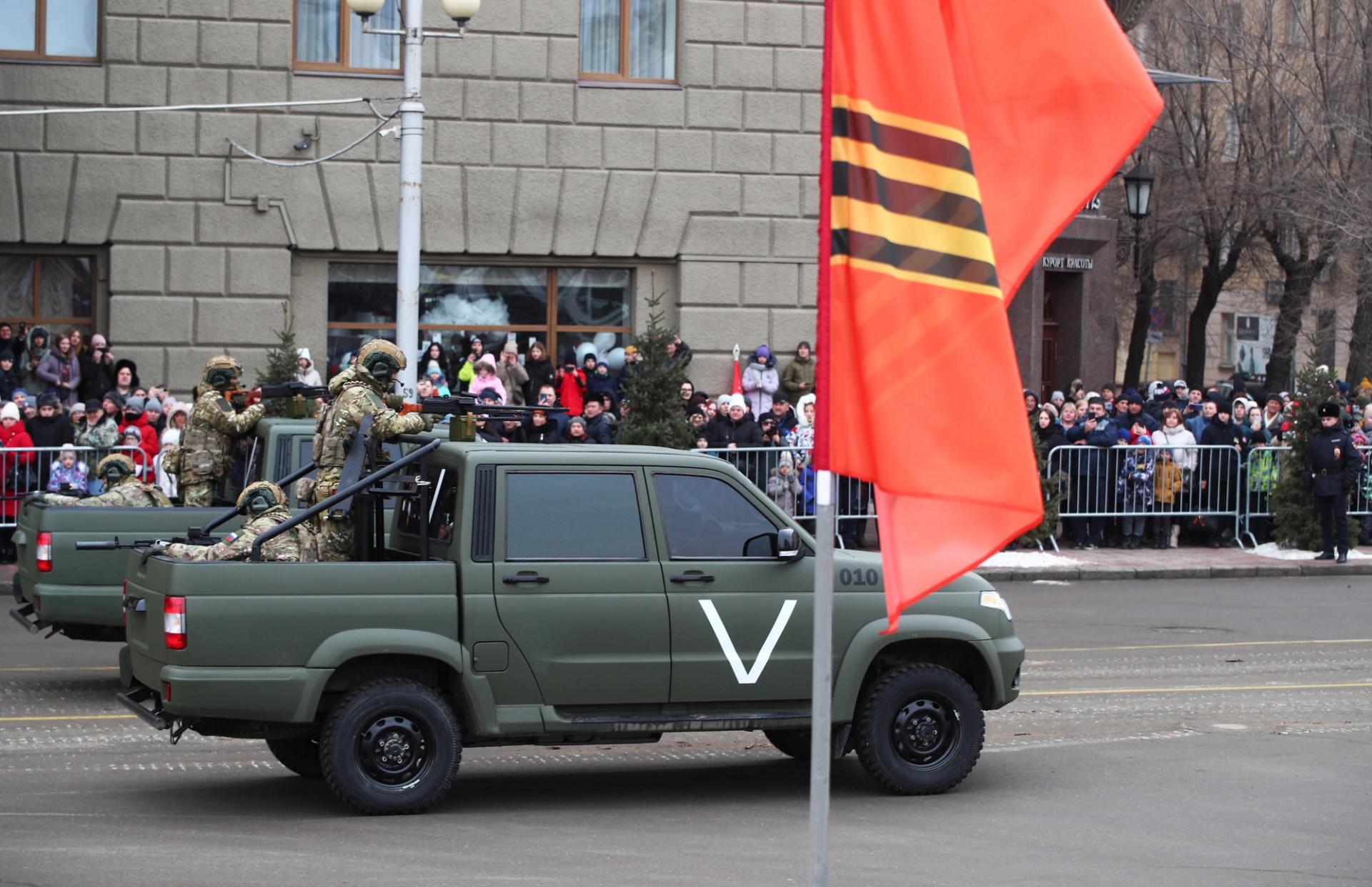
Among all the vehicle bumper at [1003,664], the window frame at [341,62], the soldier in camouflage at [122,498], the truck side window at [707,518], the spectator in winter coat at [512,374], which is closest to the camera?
the truck side window at [707,518]

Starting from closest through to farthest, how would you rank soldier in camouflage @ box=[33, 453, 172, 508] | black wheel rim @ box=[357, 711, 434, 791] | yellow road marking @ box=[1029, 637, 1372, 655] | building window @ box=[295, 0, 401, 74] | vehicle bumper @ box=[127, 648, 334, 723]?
1. vehicle bumper @ box=[127, 648, 334, 723]
2. black wheel rim @ box=[357, 711, 434, 791]
3. soldier in camouflage @ box=[33, 453, 172, 508]
4. yellow road marking @ box=[1029, 637, 1372, 655]
5. building window @ box=[295, 0, 401, 74]

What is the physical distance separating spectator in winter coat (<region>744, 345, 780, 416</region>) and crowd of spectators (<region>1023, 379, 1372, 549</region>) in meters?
3.36

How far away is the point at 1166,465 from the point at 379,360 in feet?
48.6

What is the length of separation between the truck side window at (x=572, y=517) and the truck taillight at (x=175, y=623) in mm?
1514

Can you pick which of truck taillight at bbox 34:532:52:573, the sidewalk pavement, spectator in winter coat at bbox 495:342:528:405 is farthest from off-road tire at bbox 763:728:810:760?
spectator in winter coat at bbox 495:342:528:405

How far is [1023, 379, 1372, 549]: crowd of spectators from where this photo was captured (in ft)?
73.9

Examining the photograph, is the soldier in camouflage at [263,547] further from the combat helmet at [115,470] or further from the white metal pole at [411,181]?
the white metal pole at [411,181]

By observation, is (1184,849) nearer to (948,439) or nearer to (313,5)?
(948,439)

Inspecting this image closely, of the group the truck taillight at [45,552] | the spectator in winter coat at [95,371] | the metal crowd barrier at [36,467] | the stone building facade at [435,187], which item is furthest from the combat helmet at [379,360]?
the stone building facade at [435,187]

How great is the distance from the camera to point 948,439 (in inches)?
169

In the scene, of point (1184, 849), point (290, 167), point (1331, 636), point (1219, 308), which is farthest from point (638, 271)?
point (1219, 308)

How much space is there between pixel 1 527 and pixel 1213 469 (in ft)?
46.5

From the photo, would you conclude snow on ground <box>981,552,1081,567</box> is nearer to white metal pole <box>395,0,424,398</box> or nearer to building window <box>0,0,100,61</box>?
white metal pole <box>395,0,424,398</box>

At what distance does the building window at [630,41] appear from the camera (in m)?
24.8
